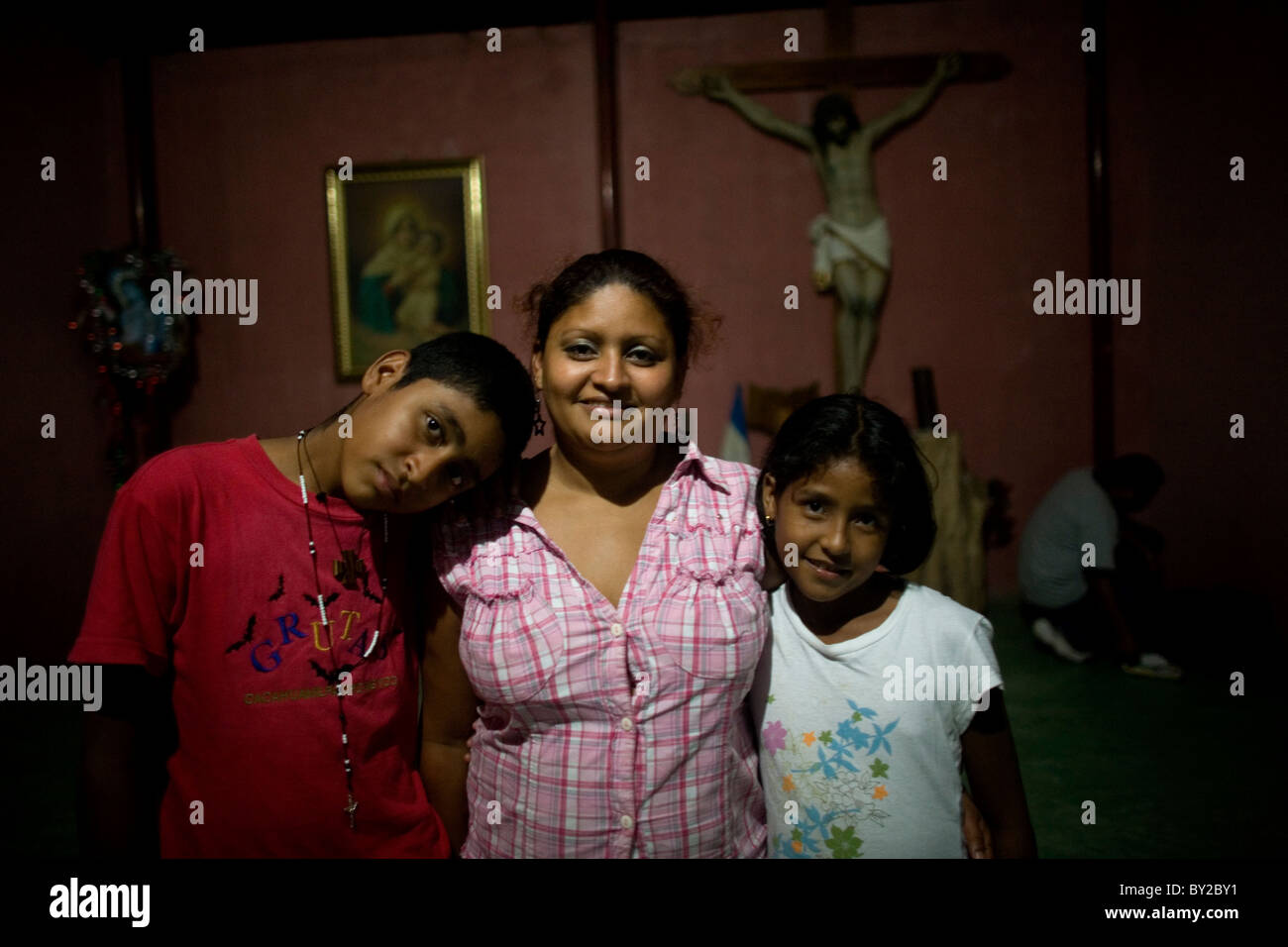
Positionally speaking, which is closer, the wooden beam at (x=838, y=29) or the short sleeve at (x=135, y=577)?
the short sleeve at (x=135, y=577)

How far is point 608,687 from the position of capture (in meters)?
1.05

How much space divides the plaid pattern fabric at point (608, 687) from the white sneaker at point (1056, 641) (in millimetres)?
2711

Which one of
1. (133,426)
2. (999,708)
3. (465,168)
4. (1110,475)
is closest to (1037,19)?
(1110,475)

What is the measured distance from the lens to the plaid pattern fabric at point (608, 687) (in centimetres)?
105

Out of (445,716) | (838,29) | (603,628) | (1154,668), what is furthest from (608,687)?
(838,29)

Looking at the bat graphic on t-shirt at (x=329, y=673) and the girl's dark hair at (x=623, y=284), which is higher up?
the girl's dark hair at (x=623, y=284)

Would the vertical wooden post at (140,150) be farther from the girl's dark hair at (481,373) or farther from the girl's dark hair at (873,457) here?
the girl's dark hair at (873,457)

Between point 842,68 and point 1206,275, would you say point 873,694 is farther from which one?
point 842,68

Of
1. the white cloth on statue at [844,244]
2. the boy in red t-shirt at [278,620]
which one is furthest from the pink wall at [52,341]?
the white cloth on statue at [844,244]

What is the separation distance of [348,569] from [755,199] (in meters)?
3.19

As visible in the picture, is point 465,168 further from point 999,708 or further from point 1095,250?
point 999,708

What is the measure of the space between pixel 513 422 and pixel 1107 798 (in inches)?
83.6

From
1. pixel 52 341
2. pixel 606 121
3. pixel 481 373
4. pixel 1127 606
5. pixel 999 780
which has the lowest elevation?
pixel 1127 606

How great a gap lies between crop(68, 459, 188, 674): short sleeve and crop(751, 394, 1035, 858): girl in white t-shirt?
0.81m
